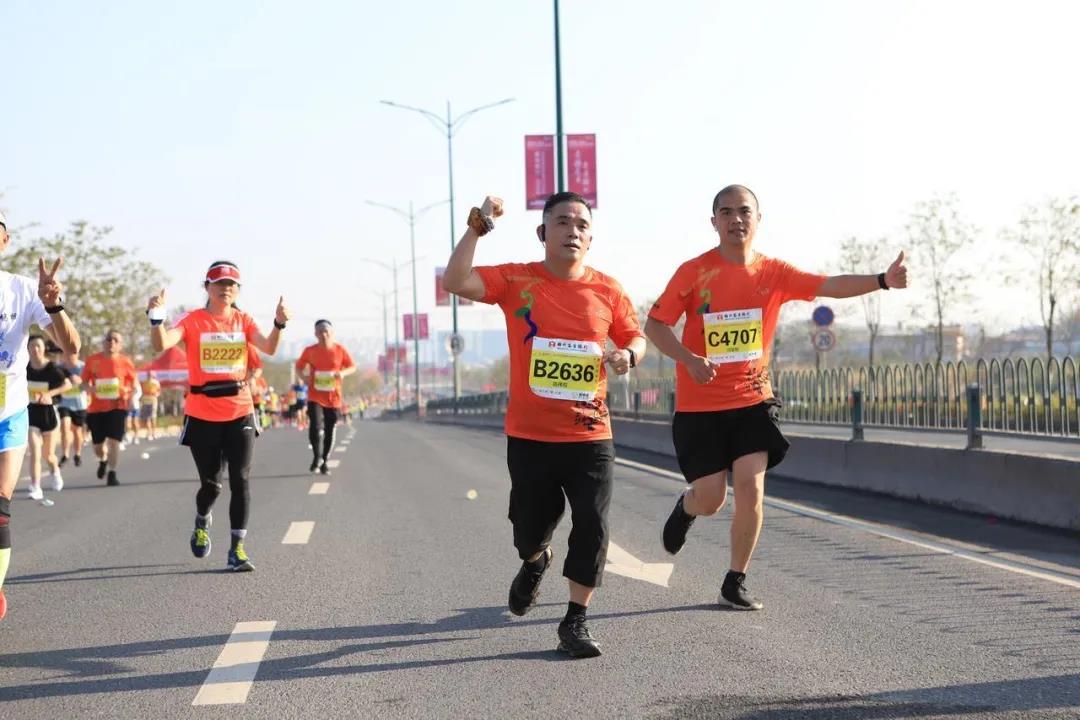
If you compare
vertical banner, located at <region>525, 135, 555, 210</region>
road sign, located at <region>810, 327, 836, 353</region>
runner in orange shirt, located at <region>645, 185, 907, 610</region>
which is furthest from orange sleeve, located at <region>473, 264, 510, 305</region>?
road sign, located at <region>810, 327, 836, 353</region>

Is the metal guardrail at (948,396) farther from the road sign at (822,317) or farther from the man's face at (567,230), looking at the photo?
the road sign at (822,317)

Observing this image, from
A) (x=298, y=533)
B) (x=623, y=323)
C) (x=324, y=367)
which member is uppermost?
(x=623, y=323)

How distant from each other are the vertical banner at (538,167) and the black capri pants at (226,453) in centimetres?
2237

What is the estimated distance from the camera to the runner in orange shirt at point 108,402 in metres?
17.1

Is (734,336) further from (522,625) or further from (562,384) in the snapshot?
(522,625)

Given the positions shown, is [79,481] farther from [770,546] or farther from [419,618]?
[419,618]

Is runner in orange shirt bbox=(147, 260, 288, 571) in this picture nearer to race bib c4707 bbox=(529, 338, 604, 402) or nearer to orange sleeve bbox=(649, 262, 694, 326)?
orange sleeve bbox=(649, 262, 694, 326)

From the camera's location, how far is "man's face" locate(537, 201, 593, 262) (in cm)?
612

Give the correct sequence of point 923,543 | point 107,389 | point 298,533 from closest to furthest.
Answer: point 923,543, point 298,533, point 107,389

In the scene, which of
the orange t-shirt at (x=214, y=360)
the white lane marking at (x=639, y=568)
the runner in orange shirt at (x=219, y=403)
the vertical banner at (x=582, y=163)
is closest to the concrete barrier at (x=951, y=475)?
the white lane marking at (x=639, y=568)

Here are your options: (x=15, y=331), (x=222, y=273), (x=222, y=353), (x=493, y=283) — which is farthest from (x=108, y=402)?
(x=493, y=283)

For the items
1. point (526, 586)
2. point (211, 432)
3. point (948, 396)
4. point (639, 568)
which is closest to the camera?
point (526, 586)

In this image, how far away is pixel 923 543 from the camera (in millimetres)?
9797

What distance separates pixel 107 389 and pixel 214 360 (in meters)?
8.66
